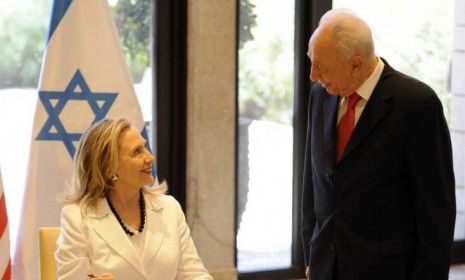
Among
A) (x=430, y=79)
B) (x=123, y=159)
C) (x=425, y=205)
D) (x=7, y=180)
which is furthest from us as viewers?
(x=430, y=79)

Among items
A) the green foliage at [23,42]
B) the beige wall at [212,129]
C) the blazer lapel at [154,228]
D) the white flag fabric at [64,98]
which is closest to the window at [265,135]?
the beige wall at [212,129]

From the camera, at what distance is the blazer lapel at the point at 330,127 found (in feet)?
9.47

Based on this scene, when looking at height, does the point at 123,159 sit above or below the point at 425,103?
below

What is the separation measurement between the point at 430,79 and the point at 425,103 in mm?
3189

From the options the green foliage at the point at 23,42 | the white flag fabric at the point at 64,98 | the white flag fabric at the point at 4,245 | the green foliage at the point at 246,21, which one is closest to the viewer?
the white flag fabric at the point at 4,245

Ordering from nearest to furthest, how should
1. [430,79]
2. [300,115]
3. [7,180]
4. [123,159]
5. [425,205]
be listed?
[425,205] → [123,159] → [7,180] → [300,115] → [430,79]

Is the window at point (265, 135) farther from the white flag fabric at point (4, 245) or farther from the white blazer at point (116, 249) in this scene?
the white blazer at point (116, 249)

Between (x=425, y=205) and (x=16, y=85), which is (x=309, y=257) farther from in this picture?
(x=16, y=85)

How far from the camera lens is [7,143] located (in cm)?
466

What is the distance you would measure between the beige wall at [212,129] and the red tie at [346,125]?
1.99m

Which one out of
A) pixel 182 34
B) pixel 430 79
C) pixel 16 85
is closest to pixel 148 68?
pixel 182 34

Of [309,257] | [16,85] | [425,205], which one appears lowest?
[309,257]

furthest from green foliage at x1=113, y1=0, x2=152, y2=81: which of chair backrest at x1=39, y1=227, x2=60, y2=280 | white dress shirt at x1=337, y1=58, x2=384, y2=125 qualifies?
white dress shirt at x1=337, y1=58, x2=384, y2=125

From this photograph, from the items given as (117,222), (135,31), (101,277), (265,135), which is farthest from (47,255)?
(265,135)
